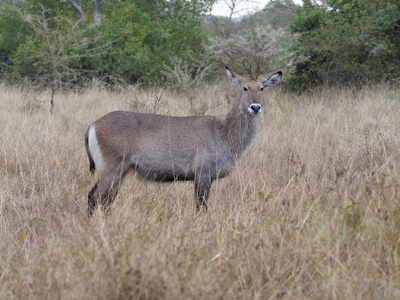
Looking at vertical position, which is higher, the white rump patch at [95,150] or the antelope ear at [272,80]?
the antelope ear at [272,80]

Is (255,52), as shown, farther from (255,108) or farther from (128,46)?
(255,108)

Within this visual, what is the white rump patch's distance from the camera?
3.70 m

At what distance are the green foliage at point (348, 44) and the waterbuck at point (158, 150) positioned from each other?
23.5 feet

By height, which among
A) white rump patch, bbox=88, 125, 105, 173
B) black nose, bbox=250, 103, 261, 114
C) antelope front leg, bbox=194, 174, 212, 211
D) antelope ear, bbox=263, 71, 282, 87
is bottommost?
antelope front leg, bbox=194, 174, 212, 211

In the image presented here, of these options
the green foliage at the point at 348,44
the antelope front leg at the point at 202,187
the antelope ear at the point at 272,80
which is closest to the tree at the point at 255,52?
the green foliage at the point at 348,44

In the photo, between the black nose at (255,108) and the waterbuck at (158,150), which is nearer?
the waterbuck at (158,150)

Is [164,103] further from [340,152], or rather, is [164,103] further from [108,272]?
[108,272]

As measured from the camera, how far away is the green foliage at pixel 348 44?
10242mm

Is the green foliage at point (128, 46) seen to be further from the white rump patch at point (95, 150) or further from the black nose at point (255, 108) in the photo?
the white rump patch at point (95, 150)

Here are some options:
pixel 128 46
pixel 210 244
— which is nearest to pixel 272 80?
pixel 210 244

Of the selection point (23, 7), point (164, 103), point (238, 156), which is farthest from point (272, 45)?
point (23, 7)

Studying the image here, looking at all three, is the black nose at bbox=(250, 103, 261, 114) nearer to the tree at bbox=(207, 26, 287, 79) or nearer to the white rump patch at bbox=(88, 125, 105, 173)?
the white rump patch at bbox=(88, 125, 105, 173)

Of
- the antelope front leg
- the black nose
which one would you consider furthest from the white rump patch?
the black nose

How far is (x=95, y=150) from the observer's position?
12.3ft
